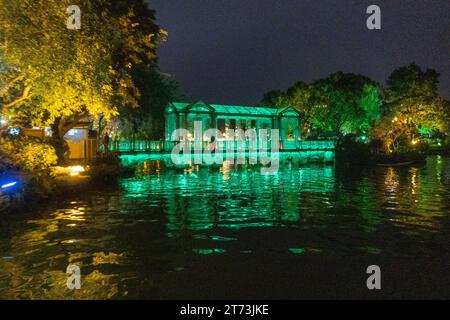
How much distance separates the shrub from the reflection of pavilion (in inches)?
969

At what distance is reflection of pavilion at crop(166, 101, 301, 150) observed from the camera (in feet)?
142

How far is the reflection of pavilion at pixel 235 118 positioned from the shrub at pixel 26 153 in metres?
24.6

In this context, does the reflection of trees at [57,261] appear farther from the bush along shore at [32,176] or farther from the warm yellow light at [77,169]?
the warm yellow light at [77,169]

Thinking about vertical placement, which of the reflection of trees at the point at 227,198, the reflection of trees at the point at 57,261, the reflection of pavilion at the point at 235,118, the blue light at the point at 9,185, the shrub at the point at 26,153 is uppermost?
the reflection of pavilion at the point at 235,118

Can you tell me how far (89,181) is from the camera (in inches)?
810

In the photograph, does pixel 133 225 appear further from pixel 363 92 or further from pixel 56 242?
pixel 363 92

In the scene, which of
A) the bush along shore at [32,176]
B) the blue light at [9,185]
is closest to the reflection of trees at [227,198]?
the bush along shore at [32,176]

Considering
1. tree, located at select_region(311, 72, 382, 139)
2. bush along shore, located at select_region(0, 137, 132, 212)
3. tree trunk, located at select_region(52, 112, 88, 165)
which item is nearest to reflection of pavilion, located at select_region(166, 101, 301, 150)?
tree, located at select_region(311, 72, 382, 139)

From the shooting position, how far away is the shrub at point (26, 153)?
53.4 feet

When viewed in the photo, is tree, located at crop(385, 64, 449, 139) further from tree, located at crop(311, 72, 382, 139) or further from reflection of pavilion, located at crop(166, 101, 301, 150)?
reflection of pavilion, located at crop(166, 101, 301, 150)

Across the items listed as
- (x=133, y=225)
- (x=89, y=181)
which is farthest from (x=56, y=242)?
(x=89, y=181)

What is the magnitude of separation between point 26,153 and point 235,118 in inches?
1275

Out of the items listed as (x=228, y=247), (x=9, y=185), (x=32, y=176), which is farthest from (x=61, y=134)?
(x=228, y=247)
